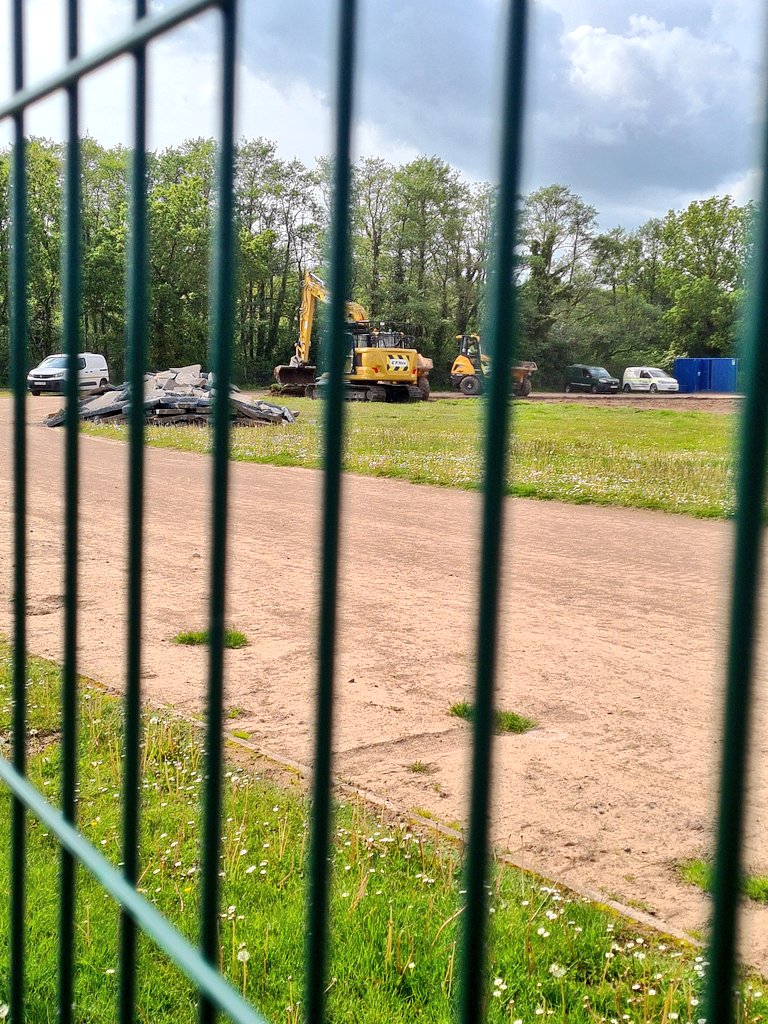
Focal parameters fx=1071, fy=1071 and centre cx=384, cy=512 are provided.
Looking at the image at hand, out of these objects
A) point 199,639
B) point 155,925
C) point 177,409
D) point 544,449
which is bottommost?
point 199,639

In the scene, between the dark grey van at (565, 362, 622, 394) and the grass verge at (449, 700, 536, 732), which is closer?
the grass verge at (449, 700, 536, 732)

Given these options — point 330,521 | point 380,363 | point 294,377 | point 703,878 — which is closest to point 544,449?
point 380,363

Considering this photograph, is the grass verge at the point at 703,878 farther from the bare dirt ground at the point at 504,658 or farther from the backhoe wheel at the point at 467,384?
the backhoe wheel at the point at 467,384

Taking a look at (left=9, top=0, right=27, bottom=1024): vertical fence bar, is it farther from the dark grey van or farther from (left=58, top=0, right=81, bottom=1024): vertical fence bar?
the dark grey van

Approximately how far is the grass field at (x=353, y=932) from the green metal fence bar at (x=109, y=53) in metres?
1.77

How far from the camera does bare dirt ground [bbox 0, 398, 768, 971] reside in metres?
3.44

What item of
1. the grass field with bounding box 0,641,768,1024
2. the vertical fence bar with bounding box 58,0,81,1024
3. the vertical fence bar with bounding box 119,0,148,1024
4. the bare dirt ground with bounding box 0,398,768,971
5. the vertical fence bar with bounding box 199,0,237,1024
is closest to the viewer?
the vertical fence bar with bounding box 199,0,237,1024

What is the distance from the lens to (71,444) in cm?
152

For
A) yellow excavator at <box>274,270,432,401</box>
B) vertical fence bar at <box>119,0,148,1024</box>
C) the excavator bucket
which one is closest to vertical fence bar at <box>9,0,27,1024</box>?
vertical fence bar at <box>119,0,148,1024</box>

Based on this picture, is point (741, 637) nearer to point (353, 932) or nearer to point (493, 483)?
point (493, 483)

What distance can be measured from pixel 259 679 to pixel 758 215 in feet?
15.0

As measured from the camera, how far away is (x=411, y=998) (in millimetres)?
2504

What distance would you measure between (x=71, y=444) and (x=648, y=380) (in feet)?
124

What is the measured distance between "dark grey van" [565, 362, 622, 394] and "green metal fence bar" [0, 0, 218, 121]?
36.0 meters
